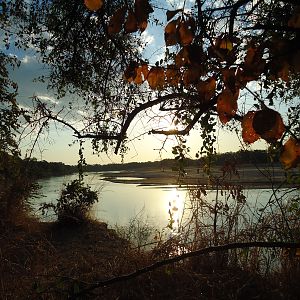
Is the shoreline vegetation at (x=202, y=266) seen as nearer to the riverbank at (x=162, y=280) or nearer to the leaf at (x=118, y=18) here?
the riverbank at (x=162, y=280)

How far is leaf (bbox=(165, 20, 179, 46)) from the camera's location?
99 centimetres

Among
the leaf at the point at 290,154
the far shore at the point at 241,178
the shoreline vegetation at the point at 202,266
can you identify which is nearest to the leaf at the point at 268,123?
the leaf at the point at 290,154

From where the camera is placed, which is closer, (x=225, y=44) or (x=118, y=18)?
(x=118, y=18)

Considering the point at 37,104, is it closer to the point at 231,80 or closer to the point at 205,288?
the point at 205,288

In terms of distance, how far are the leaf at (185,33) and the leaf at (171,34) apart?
0.02 meters

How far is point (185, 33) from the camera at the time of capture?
103 cm

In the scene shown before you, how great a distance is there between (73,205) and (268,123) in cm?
1040

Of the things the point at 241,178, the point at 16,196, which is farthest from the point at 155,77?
the point at 241,178

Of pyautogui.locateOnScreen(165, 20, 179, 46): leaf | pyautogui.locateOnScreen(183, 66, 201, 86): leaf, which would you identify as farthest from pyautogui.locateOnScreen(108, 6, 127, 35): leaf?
pyautogui.locateOnScreen(183, 66, 201, 86): leaf

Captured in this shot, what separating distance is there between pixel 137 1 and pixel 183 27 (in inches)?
5.9

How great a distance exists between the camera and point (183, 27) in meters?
1.03

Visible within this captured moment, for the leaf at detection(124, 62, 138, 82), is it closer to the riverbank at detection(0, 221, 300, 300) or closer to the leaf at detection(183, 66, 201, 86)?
the leaf at detection(183, 66, 201, 86)

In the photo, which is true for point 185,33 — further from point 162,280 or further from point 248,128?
point 162,280

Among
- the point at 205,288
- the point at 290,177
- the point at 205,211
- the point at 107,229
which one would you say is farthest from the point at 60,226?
the point at 290,177
